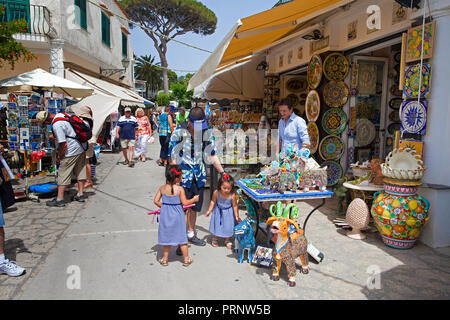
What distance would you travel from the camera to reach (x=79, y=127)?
17.2ft

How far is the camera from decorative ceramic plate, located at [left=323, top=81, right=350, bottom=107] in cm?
561

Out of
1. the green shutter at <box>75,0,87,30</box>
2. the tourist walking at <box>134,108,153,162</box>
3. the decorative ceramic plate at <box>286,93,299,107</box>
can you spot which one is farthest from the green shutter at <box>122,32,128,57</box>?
the decorative ceramic plate at <box>286,93,299,107</box>

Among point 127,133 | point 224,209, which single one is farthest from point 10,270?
point 127,133

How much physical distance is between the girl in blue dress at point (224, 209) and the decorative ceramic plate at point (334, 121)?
3043mm

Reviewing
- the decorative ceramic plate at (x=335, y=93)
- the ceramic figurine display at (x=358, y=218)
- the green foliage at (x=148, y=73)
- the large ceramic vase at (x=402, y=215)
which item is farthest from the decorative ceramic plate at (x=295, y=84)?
the green foliage at (x=148, y=73)

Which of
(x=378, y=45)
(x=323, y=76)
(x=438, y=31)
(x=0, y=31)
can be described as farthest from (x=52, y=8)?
(x=438, y=31)

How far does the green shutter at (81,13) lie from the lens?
12217mm

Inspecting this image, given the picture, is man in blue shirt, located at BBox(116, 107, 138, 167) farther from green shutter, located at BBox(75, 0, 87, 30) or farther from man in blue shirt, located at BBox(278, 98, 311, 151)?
man in blue shirt, located at BBox(278, 98, 311, 151)

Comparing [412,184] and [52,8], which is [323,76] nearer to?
[412,184]

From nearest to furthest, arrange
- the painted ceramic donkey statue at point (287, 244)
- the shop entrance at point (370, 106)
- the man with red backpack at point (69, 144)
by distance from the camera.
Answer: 1. the painted ceramic donkey statue at point (287, 244)
2. the man with red backpack at point (69, 144)
3. the shop entrance at point (370, 106)

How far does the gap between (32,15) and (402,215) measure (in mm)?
12323

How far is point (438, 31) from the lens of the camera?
3.50m

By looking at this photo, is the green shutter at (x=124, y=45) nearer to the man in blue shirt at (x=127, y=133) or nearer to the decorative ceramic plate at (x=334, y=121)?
the man in blue shirt at (x=127, y=133)

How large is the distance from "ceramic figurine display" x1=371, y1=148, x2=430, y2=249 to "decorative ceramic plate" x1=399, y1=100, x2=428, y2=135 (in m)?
0.32
